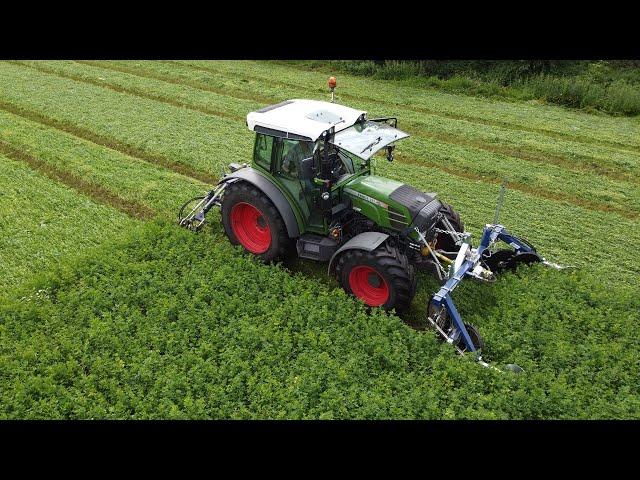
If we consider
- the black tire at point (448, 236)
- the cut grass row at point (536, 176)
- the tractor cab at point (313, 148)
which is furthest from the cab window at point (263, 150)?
the cut grass row at point (536, 176)

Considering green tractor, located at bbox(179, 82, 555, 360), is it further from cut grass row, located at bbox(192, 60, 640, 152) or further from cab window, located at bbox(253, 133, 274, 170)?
cut grass row, located at bbox(192, 60, 640, 152)

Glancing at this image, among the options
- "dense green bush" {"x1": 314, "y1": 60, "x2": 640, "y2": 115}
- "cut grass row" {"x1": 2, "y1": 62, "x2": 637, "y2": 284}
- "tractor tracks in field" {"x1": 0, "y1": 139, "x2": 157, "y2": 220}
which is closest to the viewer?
"cut grass row" {"x1": 2, "y1": 62, "x2": 637, "y2": 284}

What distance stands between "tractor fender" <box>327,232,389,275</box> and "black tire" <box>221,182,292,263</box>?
3.28 feet

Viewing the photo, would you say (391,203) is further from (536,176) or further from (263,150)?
(536,176)

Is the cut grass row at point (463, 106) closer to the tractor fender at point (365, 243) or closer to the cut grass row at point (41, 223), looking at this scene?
the tractor fender at point (365, 243)

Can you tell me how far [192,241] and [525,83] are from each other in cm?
1650

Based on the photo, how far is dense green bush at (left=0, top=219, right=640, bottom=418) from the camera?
5.18m

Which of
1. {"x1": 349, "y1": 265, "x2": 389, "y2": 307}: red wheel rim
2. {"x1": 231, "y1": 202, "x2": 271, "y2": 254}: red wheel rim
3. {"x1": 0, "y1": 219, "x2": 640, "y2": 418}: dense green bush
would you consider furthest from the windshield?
{"x1": 0, "y1": 219, "x2": 640, "y2": 418}: dense green bush

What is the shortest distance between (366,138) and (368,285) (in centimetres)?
218

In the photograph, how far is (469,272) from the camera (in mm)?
6648

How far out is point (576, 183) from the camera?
453 inches

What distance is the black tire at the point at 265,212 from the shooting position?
745cm

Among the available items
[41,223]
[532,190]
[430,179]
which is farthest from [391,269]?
[532,190]

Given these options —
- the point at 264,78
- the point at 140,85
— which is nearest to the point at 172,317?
the point at 140,85
